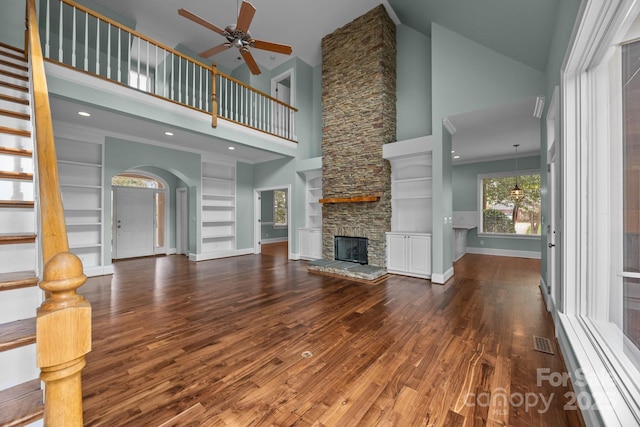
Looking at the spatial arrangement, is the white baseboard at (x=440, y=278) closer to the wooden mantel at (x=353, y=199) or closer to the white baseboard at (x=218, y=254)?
the wooden mantel at (x=353, y=199)

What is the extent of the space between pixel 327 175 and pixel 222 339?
422 cm

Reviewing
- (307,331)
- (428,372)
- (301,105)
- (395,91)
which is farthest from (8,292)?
(301,105)

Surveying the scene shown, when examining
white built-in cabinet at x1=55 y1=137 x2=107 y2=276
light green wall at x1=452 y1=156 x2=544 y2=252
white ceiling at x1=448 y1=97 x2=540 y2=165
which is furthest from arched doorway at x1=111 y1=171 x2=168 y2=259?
light green wall at x1=452 y1=156 x2=544 y2=252

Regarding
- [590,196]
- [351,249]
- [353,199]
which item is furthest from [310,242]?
[590,196]

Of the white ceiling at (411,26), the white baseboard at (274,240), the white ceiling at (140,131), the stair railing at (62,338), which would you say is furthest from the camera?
the white baseboard at (274,240)

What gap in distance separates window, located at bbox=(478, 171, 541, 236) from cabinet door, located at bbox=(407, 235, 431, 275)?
13.1 ft

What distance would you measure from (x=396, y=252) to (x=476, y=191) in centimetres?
428

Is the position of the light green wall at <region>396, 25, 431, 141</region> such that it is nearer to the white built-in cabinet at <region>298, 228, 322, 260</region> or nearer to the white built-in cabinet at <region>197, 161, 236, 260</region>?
the white built-in cabinet at <region>298, 228, 322, 260</region>

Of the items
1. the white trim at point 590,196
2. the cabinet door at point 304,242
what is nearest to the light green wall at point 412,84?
the cabinet door at point 304,242

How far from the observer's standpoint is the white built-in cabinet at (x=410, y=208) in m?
4.77

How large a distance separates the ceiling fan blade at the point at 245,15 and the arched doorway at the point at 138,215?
5.19 metres

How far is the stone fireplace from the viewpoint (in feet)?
17.1

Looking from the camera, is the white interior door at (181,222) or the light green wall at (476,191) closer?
the light green wall at (476,191)

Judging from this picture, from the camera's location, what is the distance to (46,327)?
2.09 feet
